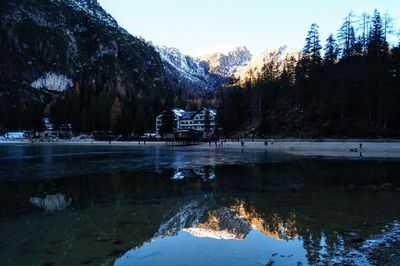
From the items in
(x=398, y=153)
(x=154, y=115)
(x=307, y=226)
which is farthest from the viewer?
(x=154, y=115)

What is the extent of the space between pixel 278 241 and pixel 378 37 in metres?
83.0

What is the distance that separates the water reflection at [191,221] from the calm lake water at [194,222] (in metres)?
0.03

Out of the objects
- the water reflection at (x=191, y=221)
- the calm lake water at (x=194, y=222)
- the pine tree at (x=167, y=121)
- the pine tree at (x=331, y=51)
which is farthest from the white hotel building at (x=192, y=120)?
the water reflection at (x=191, y=221)

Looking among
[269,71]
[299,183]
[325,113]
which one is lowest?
[299,183]

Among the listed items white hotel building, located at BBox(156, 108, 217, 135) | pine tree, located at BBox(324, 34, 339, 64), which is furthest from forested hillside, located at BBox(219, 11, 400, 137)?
white hotel building, located at BBox(156, 108, 217, 135)

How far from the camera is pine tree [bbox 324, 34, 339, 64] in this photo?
93.6 meters

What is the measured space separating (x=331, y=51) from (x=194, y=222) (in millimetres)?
90128

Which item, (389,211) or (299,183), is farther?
(299,183)

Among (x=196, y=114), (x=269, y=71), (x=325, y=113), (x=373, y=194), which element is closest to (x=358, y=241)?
(x=373, y=194)

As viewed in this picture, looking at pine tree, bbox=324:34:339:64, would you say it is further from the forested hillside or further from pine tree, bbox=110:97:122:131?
pine tree, bbox=110:97:122:131

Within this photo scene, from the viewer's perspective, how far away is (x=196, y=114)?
6570 inches

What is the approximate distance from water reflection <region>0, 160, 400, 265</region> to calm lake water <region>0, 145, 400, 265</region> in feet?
0.11

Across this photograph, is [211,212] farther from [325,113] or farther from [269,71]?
[269,71]

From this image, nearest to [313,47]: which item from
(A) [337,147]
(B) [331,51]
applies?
(B) [331,51]
